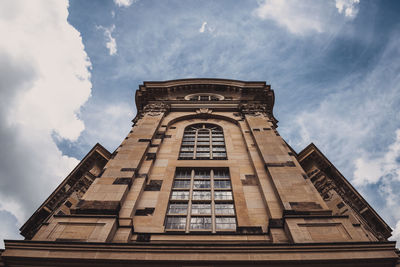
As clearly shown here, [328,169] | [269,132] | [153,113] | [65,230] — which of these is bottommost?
[65,230]

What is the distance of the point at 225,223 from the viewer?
9.85 meters

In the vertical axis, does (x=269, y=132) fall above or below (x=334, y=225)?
above

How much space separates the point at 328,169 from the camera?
16.2 m

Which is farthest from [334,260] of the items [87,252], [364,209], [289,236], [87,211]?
[364,209]

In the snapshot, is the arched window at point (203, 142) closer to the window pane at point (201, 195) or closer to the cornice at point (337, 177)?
the window pane at point (201, 195)

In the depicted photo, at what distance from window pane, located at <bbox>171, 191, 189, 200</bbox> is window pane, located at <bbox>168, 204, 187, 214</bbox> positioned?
0.48 metres

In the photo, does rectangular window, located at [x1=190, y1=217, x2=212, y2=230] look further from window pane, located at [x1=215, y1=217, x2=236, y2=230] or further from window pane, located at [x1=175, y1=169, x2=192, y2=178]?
window pane, located at [x1=175, y1=169, x2=192, y2=178]

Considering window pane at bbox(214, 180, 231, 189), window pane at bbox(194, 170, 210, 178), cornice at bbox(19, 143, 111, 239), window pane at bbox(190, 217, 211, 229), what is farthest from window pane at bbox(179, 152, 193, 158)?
window pane at bbox(190, 217, 211, 229)

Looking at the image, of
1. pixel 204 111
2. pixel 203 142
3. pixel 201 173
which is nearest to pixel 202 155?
pixel 203 142

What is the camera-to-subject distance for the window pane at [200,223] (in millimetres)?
9677

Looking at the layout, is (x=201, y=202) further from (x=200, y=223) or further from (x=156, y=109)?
(x=156, y=109)

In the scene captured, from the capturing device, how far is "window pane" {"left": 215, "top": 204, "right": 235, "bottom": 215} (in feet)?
34.0

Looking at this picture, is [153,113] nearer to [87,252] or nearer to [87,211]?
[87,211]

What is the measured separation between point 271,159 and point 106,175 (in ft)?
26.1
